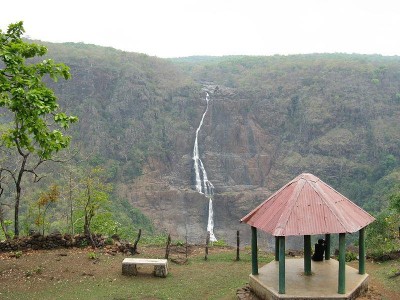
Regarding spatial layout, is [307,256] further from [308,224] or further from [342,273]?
[308,224]

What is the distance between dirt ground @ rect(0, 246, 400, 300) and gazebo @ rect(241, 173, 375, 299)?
2.79ft

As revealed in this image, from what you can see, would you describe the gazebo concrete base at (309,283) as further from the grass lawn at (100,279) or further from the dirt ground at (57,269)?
the grass lawn at (100,279)

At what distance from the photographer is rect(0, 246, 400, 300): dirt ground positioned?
12.0m

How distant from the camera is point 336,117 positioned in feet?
189

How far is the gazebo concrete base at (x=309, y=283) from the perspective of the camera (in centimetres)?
1025

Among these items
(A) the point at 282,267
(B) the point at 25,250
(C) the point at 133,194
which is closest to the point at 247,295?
(A) the point at 282,267

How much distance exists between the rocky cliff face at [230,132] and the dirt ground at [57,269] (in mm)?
30001

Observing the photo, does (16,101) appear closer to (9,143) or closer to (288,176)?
(9,143)

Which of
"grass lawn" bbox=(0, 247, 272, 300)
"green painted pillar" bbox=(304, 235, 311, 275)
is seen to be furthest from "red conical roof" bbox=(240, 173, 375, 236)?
"grass lawn" bbox=(0, 247, 272, 300)

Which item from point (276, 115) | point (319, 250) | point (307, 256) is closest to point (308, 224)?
point (307, 256)

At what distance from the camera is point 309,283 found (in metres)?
11.0

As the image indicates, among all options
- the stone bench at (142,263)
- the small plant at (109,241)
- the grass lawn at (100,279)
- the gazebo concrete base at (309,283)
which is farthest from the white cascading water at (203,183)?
the gazebo concrete base at (309,283)

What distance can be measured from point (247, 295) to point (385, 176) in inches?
1623

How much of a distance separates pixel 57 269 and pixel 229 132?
48.2 metres
